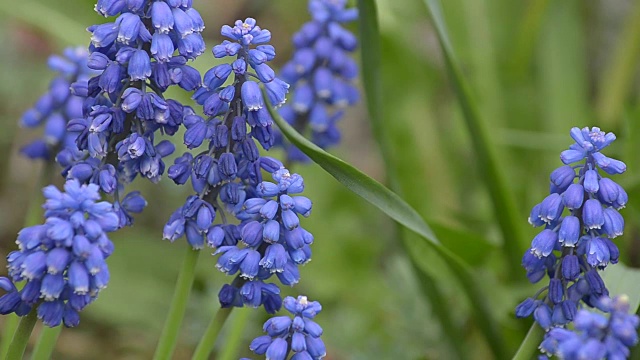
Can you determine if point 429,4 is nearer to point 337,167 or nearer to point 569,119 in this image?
point 337,167

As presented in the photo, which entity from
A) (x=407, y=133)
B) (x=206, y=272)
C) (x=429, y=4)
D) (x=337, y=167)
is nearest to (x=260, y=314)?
(x=206, y=272)

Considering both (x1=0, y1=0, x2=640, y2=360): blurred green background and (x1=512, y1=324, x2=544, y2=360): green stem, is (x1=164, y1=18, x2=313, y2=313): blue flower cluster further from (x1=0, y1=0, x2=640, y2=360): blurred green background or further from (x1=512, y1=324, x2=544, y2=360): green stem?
(x1=0, y1=0, x2=640, y2=360): blurred green background

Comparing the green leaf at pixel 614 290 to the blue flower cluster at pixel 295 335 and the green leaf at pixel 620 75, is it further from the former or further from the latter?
the green leaf at pixel 620 75

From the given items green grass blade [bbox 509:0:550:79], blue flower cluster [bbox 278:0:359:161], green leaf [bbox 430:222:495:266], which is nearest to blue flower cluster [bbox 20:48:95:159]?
blue flower cluster [bbox 278:0:359:161]

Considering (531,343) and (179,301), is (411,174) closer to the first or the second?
(531,343)

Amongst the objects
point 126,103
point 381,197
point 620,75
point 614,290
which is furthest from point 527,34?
point 126,103

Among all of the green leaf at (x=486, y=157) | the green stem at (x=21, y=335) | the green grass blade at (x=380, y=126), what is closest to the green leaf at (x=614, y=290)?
the green leaf at (x=486, y=157)

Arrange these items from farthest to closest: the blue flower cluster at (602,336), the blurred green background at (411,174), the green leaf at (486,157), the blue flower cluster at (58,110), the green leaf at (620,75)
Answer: the green leaf at (620,75), the blurred green background at (411,174), the green leaf at (486,157), the blue flower cluster at (58,110), the blue flower cluster at (602,336)

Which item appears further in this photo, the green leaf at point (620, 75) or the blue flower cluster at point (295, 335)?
the green leaf at point (620, 75)
